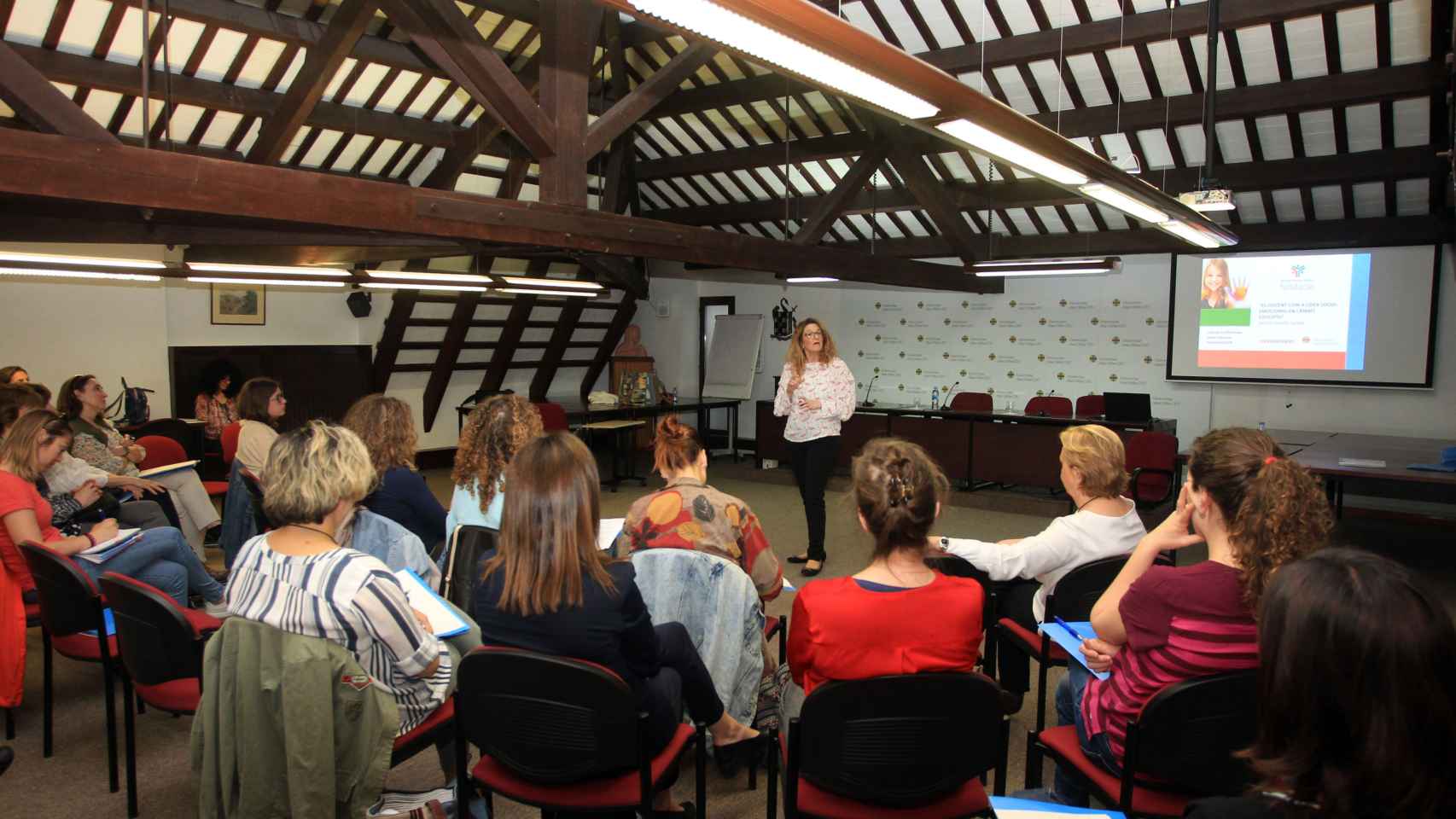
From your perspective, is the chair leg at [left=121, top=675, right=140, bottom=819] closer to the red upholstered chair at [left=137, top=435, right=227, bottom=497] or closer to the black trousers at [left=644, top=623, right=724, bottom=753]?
the black trousers at [left=644, top=623, right=724, bottom=753]

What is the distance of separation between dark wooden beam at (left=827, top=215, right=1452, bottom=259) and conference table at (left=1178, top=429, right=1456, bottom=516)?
179cm

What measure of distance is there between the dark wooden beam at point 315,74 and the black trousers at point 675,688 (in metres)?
4.43

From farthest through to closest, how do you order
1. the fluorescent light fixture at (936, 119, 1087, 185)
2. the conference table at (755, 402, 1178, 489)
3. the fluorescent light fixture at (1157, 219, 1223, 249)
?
the conference table at (755, 402, 1178, 489) < the fluorescent light fixture at (1157, 219, 1223, 249) < the fluorescent light fixture at (936, 119, 1087, 185)

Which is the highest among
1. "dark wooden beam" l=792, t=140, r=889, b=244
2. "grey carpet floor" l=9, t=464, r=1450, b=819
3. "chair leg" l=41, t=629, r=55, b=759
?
"dark wooden beam" l=792, t=140, r=889, b=244

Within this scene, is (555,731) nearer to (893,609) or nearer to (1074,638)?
(893,609)

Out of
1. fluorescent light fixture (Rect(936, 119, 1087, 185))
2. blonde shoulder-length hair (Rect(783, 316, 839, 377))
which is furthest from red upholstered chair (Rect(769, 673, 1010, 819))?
blonde shoulder-length hair (Rect(783, 316, 839, 377))

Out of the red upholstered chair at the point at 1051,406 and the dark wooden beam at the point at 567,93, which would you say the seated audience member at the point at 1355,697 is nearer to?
the dark wooden beam at the point at 567,93

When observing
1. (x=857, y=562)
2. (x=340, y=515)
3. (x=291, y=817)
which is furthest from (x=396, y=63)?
(x=291, y=817)

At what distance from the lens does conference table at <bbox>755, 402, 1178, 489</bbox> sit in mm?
8289

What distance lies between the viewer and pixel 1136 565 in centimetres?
229

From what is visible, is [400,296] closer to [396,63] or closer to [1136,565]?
[396,63]

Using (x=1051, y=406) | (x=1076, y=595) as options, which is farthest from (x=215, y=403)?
(x=1051, y=406)

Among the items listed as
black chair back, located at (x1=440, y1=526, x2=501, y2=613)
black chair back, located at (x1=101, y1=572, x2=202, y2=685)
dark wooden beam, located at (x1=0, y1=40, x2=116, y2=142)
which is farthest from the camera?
dark wooden beam, located at (x1=0, y1=40, x2=116, y2=142)

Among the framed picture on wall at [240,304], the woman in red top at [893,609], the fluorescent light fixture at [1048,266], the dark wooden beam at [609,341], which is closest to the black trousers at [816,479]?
the fluorescent light fixture at [1048,266]
